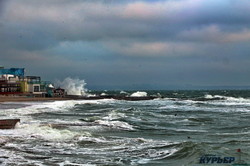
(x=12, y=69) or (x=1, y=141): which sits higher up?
(x=12, y=69)

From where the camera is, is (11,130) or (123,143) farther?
(11,130)

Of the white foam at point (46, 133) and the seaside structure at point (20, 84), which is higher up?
the seaside structure at point (20, 84)

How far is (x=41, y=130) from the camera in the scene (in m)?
25.6

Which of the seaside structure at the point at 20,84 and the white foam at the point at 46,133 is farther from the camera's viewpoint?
the seaside structure at the point at 20,84

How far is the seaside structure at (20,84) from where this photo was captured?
8381cm

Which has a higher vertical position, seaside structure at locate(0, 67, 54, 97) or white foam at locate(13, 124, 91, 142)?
seaside structure at locate(0, 67, 54, 97)

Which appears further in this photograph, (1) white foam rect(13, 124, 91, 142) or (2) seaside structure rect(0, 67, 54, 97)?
(2) seaside structure rect(0, 67, 54, 97)

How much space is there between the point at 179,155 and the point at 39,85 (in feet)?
242

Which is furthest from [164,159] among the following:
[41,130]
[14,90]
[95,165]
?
[14,90]

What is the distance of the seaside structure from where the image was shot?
275ft

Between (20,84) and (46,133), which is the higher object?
(20,84)

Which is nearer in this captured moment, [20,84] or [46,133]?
[46,133]

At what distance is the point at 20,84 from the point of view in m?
87.8

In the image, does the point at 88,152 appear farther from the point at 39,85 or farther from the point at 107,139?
the point at 39,85
